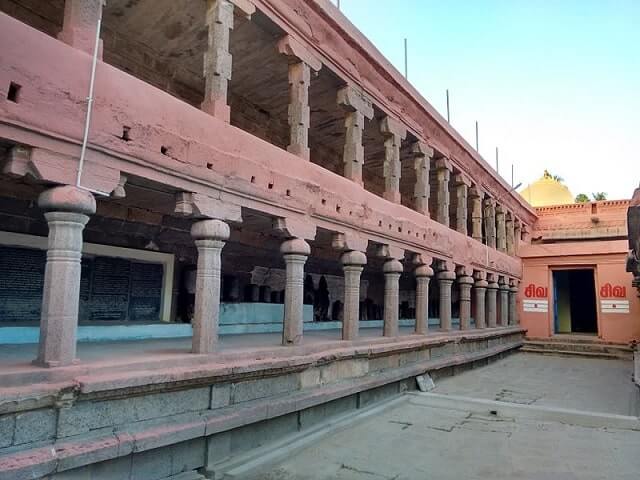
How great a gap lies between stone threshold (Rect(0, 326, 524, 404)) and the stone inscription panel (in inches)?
105

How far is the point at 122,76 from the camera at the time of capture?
4.50 meters

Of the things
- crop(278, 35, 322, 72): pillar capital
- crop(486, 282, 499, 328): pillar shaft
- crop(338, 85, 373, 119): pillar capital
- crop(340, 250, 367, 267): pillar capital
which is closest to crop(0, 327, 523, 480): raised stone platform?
crop(340, 250, 367, 267): pillar capital

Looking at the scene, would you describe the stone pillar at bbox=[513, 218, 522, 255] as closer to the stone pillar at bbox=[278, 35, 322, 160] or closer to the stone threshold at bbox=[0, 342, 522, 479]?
Result: the stone threshold at bbox=[0, 342, 522, 479]

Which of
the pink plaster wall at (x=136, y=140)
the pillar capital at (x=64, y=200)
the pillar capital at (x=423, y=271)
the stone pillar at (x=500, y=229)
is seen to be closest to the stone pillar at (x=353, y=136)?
the pink plaster wall at (x=136, y=140)

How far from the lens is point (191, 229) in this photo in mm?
5293

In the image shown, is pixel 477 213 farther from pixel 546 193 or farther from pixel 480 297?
pixel 546 193

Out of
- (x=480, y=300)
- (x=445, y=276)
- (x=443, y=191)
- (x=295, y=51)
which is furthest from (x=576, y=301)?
(x=295, y=51)

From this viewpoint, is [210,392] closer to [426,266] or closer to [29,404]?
[29,404]

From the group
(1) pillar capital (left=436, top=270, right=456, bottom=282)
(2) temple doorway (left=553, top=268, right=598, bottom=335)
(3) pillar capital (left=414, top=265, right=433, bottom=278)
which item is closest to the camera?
(3) pillar capital (left=414, top=265, right=433, bottom=278)

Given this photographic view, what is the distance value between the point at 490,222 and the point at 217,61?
39.3 ft

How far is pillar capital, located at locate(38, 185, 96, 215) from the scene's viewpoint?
154 inches

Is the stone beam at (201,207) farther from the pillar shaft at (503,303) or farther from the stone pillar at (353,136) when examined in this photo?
the pillar shaft at (503,303)

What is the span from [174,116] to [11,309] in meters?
3.51

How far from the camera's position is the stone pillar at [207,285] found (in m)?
5.08
